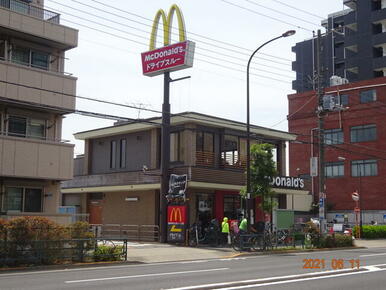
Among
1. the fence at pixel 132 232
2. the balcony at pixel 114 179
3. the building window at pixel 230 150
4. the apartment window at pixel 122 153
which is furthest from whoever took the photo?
the apartment window at pixel 122 153

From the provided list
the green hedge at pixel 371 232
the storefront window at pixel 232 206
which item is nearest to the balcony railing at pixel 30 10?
the storefront window at pixel 232 206

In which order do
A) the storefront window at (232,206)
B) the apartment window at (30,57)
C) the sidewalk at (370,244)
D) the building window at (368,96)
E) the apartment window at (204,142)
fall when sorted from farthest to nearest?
the building window at (368,96) → the storefront window at (232,206) → the apartment window at (204,142) → the sidewalk at (370,244) → the apartment window at (30,57)

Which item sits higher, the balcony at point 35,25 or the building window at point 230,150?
the balcony at point 35,25

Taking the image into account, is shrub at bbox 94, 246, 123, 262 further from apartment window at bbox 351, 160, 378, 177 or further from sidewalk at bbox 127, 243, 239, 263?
apartment window at bbox 351, 160, 378, 177

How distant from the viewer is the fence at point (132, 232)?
107 ft

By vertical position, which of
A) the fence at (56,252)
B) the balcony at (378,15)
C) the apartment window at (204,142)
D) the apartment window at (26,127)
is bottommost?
the fence at (56,252)

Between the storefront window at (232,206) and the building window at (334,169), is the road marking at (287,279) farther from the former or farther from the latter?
the building window at (334,169)

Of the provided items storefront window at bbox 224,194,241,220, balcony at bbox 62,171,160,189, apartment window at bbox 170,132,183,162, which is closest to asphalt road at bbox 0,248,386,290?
balcony at bbox 62,171,160,189

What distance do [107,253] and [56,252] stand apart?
2148mm

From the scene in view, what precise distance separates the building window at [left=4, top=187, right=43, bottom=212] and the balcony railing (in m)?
8.16

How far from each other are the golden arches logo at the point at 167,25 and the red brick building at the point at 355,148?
3204 centimetres

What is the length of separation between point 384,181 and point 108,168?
34578mm

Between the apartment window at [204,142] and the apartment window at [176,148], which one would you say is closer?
the apartment window at [204,142]

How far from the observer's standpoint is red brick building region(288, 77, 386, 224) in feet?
196
